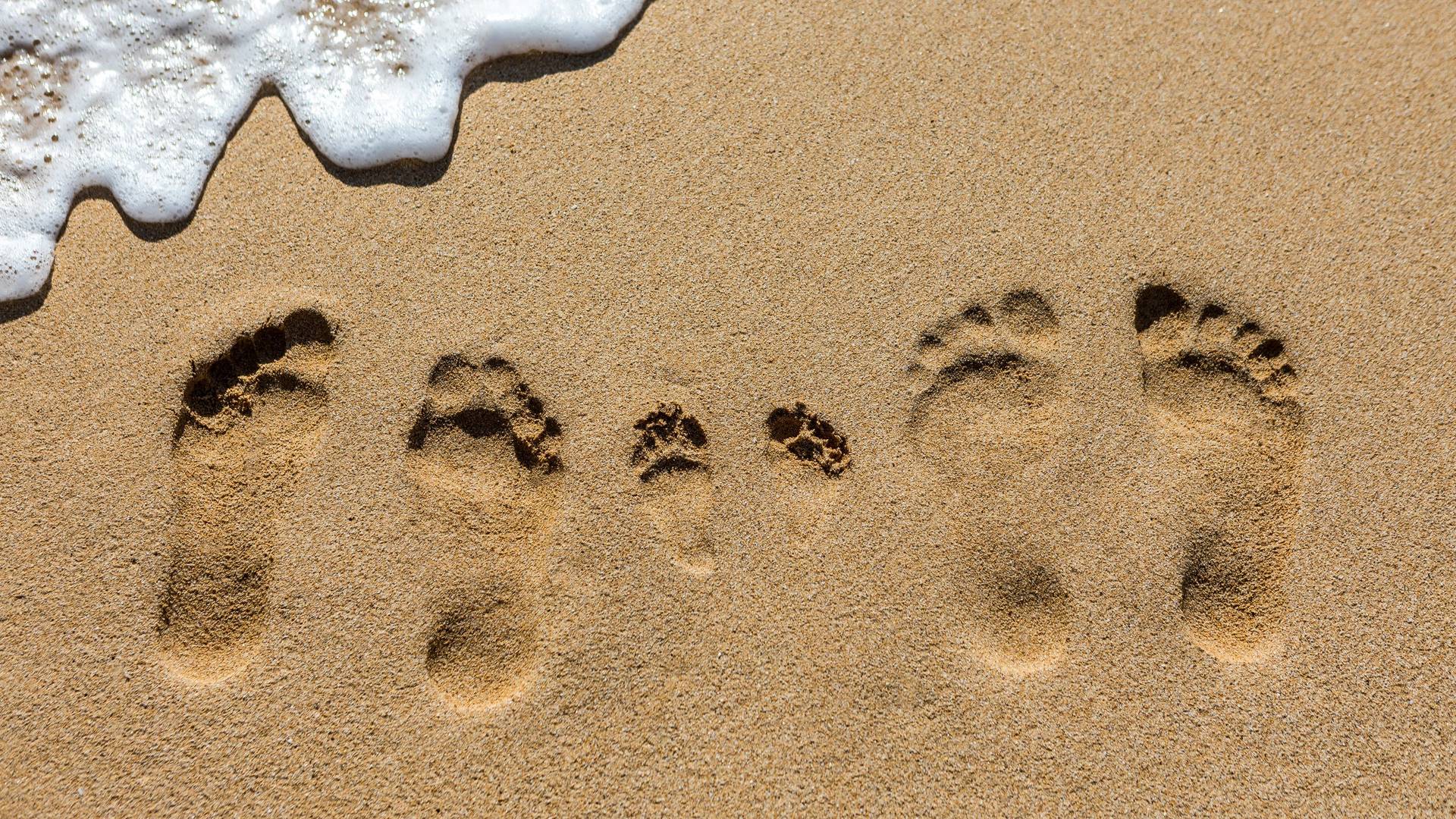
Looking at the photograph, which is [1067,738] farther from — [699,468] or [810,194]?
[810,194]

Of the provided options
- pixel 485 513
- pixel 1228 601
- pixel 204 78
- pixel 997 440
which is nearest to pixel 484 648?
pixel 485 513

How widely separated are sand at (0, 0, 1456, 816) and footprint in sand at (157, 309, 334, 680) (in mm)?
11

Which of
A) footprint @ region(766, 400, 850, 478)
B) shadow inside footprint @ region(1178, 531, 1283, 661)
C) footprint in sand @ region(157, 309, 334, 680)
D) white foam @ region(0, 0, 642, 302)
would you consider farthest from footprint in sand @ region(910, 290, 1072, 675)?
footprint in sand @ region(157, 309, 334, 680)

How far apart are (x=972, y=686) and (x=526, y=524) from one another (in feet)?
3.94

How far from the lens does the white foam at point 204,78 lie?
1652mm

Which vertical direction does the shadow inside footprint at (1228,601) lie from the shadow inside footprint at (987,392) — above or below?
below

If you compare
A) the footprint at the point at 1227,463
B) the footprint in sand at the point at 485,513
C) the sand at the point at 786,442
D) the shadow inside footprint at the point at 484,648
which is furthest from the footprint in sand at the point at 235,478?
the footprint at the point at 1227,463

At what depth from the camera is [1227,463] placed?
1605 millimetres

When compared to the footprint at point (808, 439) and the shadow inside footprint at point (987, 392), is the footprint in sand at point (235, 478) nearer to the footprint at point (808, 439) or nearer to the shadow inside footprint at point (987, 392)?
the footprint at point (808, 439)

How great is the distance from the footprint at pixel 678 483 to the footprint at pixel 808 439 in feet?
0.64

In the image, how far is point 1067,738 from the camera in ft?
5.15

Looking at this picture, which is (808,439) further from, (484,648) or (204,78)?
(204,78)

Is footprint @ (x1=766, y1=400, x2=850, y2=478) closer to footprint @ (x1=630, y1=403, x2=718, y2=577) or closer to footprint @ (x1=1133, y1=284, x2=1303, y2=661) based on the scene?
footprint @ (x1=630, y1=403, x2=718, y2=577)

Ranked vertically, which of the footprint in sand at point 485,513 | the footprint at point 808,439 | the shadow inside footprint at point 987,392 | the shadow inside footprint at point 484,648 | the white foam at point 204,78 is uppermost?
the white foam at point 204,78
